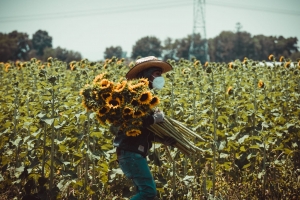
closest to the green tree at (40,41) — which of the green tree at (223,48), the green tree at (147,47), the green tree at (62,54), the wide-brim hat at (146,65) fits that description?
the green tree at (147,47)

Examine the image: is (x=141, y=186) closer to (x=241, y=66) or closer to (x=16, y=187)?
(x=16, y=187)

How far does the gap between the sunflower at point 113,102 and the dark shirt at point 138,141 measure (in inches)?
11.7

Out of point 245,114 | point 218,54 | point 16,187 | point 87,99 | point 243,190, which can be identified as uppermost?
point 218,54

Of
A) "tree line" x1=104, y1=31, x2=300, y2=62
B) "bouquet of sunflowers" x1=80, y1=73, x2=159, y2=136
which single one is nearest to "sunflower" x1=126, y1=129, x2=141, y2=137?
"bouquet of sunflowers" x1=80, y1=73, x2=159, y2=136

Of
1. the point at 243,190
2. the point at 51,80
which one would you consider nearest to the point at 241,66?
the point at 243,190

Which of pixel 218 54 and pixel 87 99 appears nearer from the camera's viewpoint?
pixel 87 99

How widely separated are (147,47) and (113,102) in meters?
75.3

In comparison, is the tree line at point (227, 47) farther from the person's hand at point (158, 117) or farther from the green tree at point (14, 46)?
the person's hand at point (158, 117)

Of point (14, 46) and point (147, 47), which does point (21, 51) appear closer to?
point (14, 46)

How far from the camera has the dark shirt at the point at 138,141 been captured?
2.95 metres

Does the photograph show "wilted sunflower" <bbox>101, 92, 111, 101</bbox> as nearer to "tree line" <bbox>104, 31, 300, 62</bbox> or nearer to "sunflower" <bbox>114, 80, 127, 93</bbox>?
"sunflower" <bbox>114, 80, 127, 93</bbox>

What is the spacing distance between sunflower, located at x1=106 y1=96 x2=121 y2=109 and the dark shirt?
0.98 ft

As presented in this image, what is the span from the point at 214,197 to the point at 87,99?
2.41m

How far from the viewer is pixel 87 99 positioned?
120 inches
